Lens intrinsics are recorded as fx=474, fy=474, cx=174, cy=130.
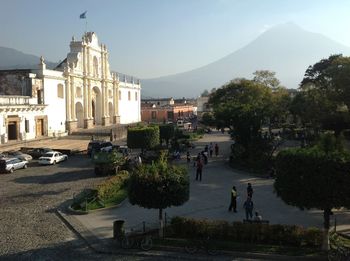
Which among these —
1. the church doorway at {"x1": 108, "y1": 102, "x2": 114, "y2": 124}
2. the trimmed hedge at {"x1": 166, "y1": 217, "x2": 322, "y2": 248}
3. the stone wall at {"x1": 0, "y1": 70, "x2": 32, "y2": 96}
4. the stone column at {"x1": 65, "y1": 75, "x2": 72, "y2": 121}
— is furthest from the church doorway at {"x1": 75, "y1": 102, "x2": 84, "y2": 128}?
the trimmed hedge at {"x1": 166, "y1": 217, "x2": 322, "y2": 248}

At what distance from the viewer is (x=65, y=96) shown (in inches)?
2206

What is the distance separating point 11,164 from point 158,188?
19.3 meters

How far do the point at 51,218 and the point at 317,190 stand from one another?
11.1m

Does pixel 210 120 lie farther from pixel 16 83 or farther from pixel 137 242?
pixel 137 242

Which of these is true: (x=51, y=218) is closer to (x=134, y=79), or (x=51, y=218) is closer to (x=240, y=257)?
(x=240, y=257)

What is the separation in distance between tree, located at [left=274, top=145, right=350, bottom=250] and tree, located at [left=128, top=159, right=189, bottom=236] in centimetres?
344

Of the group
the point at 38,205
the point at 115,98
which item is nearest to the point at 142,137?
the point at 38,205

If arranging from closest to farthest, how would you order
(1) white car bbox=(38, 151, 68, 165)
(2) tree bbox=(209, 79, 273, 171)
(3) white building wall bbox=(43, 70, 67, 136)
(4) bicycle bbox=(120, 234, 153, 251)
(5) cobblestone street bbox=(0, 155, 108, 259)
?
(4) bicycle bbox=(120, 234, 153, 251)
(5) cobblestone street bbox=(0, 155, 108, 259)
(2) tree bbox=(209, 79, 273, 171)
(1) white car bbox=(38, 151, 68, 165)
(3) white building wall bbox=(43, 70, 67, 136)

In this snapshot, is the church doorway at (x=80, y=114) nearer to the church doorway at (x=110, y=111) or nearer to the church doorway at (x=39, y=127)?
the church doorway at (x=39, y=127)

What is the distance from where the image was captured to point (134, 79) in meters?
86.5

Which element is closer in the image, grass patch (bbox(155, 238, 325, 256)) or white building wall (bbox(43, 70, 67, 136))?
grass patch (bbox(155, 238, 325, 256))

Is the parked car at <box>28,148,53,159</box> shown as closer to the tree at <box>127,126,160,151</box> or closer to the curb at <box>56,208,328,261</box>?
the tree at <box>127,126,160,151</box>

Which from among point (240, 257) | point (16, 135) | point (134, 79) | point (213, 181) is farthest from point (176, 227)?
point (134, 79)

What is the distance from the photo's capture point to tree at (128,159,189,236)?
15.9 meters
